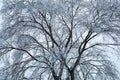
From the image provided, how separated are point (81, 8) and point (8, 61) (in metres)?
3.70

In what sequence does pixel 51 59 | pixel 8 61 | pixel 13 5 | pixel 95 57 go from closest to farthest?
pixel 51 59 < pixel 13 5 < pixel 8 61 < pixel 95 57

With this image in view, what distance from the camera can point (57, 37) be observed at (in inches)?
417

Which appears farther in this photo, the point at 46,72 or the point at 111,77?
the point at 111,77

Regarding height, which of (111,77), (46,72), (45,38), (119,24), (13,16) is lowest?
(111,77)

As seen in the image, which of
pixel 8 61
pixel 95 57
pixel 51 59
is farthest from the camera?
pixel 95 57

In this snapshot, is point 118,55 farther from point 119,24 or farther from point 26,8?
point 26,8

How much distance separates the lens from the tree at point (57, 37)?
30.7 ft

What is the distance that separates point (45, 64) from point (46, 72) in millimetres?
354

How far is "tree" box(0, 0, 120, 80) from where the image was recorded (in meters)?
9.36

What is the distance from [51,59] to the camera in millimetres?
8961

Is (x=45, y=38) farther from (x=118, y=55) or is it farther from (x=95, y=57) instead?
(x=118, y=55)

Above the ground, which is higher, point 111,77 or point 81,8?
point 81,8

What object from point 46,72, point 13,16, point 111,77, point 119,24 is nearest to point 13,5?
point 13,16

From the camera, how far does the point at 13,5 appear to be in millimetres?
9578
